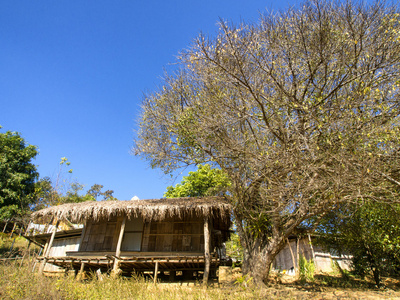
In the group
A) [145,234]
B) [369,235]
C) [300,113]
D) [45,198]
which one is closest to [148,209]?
[145,234]

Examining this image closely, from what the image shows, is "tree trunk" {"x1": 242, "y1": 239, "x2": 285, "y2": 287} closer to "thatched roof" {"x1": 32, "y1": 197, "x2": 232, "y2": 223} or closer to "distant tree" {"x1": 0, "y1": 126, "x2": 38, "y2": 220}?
"thatched roof" {"x1": 32, "y1": 197, "x2": 232, "y2": 223}

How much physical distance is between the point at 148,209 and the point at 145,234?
1984 mm

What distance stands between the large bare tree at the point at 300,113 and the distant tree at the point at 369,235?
2.35 meters

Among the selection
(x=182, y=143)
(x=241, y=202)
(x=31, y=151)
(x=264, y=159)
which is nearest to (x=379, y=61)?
(x=264, y=159)

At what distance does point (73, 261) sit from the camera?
437 inches

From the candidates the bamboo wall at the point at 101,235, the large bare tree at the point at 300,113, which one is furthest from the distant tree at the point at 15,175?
the large bare tree at the point at 300,113

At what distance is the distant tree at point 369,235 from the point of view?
888 centimetres

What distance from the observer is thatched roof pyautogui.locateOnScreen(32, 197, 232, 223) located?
34.0 ft

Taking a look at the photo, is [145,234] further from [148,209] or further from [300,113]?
[300,113]

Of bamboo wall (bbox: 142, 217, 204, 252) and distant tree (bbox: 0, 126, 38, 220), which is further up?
distant tree (bbox: 0, 126, 38, 220)

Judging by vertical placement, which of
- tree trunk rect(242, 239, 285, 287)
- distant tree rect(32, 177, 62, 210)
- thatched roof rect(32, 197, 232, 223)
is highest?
distant tree rect(32, 177, 62, 210)

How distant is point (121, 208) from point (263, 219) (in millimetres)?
5708

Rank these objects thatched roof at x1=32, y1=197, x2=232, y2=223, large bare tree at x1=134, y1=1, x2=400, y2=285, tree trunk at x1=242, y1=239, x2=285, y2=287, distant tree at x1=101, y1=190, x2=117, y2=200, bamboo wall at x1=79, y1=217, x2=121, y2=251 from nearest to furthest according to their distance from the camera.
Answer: large bare tree at x1=134, y1=1, x2=400, y2=285, tree trunk at x1=242, y1=239, x2=285, y2=287, thatched roof at x1=32, y1=197, x2=232, y2=223, bamboo wall at x1=79, y1=217, x2=121, y2=251, distant tree at x1=101, y1=190, x2=117, y2=200

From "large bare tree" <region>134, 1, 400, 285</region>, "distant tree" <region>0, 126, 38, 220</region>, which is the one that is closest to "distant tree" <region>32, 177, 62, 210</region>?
"distant tree" <region>0, 126, 38, 220</region>
